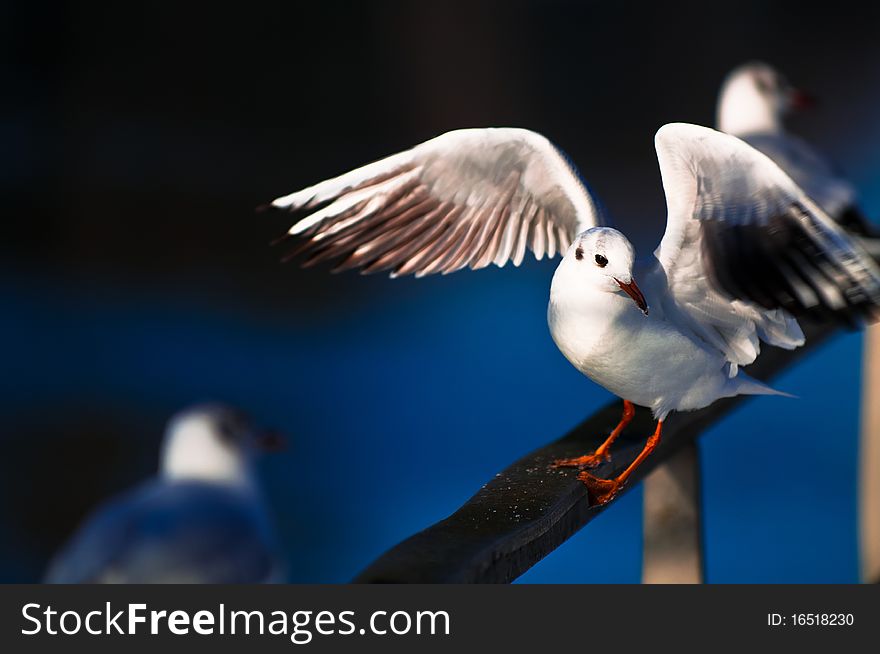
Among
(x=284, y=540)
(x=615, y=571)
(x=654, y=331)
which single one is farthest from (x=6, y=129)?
(x=654, y=331)

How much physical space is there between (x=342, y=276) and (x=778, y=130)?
8.74ft

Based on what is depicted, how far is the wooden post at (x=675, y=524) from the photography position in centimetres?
170

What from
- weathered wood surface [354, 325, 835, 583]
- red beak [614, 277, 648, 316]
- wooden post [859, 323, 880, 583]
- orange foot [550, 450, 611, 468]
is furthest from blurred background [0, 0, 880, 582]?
red beak [614, 277, 648, 316]

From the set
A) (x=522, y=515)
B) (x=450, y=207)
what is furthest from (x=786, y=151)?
(x=522, y=515)

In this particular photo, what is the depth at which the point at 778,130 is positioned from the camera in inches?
136

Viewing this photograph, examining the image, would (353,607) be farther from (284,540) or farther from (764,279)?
(284,540)

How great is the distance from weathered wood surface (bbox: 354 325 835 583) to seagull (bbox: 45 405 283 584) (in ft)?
2.49

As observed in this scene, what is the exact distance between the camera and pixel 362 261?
5.60 feet

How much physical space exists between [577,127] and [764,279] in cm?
523

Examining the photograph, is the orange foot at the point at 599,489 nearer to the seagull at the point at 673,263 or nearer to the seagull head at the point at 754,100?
the seagull at the point at 673,263

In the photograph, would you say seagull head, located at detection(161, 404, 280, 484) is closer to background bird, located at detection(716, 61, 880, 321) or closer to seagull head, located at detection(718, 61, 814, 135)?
background bird, located at detection(716, 61, 880, 321)

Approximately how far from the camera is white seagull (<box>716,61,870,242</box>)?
2.50 metres

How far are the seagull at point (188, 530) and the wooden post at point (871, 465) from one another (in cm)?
115

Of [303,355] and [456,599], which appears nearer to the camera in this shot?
[456,599]
